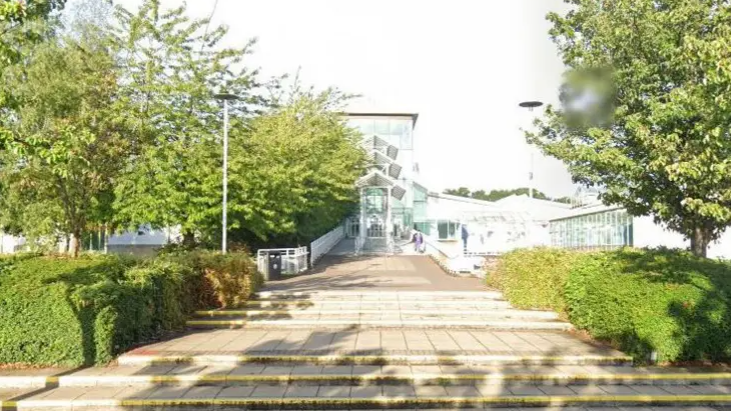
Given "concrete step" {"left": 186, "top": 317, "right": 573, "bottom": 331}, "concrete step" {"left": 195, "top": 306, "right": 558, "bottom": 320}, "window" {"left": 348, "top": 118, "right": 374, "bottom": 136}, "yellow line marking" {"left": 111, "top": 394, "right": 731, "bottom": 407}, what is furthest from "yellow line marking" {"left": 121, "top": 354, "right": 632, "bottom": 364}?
"window" {"left": 348, "top": 118, "right": 374, "bottom": 136}

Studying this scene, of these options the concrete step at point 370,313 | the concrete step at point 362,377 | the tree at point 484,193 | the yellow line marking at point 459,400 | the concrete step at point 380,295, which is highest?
the tree at point 484,193

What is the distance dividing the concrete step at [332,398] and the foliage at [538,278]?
4338 mm

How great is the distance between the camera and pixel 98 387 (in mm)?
7320

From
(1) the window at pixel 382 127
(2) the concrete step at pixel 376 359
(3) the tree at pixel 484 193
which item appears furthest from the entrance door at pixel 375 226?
(3) the tree at pixel 484 193

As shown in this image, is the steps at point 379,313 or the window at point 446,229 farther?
the window at point 446,229

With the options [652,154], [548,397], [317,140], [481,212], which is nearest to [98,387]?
[548,397]

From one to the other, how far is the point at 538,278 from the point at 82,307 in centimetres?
899

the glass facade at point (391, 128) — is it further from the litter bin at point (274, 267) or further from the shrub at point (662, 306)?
the shrub at point (662, 306)

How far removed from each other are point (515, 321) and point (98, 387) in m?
7.68

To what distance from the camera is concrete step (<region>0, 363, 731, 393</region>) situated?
7.42 meters

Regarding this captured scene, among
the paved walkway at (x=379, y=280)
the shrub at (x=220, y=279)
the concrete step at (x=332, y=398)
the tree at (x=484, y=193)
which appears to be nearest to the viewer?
the concrete step at (x=332, y=398)

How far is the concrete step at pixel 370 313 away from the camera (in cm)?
1143

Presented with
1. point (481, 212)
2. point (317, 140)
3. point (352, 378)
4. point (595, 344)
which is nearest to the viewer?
point (352, 378)

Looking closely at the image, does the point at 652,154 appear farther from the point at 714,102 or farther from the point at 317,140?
the point at 317,140
